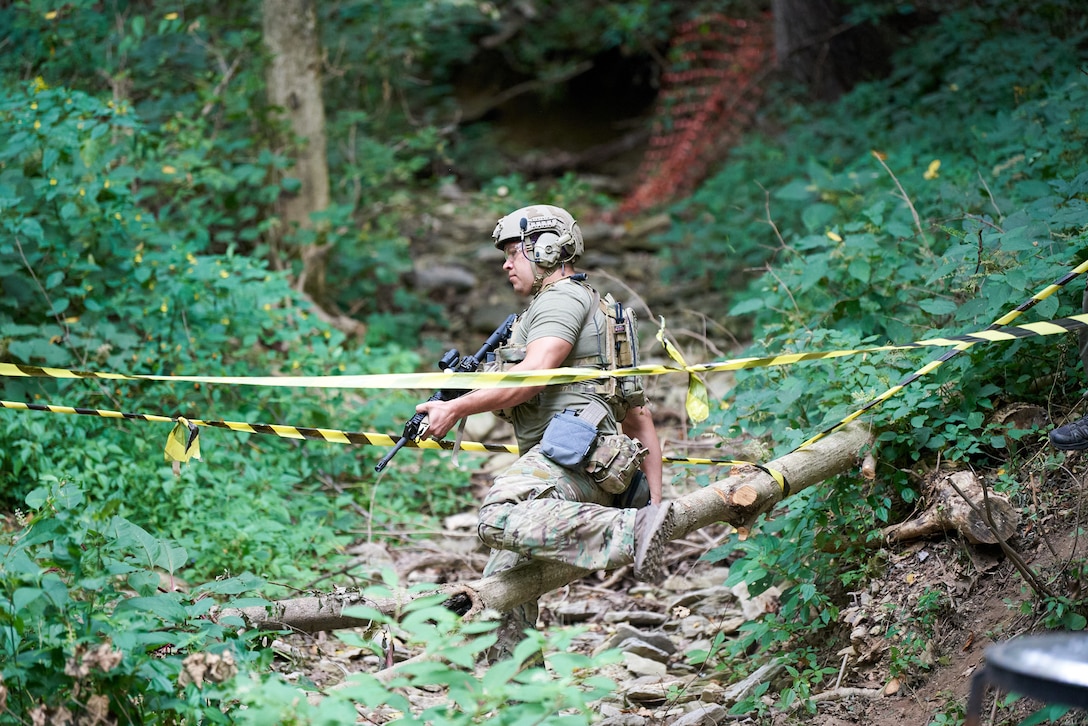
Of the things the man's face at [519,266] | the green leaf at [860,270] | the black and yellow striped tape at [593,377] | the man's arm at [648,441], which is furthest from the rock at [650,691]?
the green leaf at [860,270]

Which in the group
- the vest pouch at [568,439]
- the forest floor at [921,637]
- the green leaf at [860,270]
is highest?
the green leaf at [860,270]

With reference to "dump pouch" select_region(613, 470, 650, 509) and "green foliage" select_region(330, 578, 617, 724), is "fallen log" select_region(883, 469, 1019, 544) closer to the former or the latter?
"dump pouch" select_region(613, 470, 650, 509)

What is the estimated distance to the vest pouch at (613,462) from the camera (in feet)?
12.3

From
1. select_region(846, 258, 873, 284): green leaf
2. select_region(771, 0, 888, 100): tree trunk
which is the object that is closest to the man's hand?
select_region(846, 258, 873, 284): green leaf

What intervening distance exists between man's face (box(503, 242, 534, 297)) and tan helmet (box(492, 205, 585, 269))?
30 mm

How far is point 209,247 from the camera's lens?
317 inches

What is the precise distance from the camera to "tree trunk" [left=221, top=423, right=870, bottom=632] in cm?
353


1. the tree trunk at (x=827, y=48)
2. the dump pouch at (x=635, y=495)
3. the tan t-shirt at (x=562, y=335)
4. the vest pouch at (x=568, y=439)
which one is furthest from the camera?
the tree trunk at (x=827, y=48)

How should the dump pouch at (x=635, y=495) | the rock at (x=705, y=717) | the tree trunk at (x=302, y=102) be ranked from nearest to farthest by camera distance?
1. the rock at (x=705, y=717)
2. the dump pouch at (x=635, y=495)
3. the tree trunk at (x=302, y=102)

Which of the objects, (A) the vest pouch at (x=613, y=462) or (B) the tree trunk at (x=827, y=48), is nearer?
(A) the vest pouch at (x=613, y=462)

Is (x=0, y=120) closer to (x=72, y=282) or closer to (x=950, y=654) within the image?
(x=72, y=282)

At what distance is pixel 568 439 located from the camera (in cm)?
373

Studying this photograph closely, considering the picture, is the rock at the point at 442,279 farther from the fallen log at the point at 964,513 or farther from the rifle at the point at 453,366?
the fallen log at the point at 964,513

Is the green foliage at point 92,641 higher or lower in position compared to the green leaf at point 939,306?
lower
